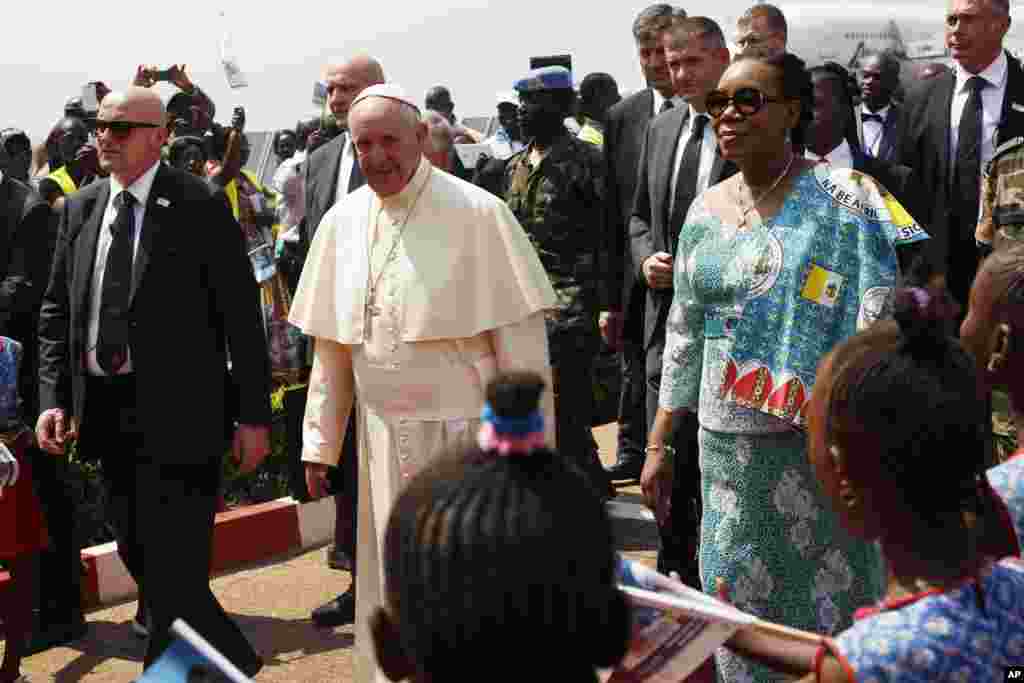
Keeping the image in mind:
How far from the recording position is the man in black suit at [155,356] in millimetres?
5863

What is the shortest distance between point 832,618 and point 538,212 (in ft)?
13.0

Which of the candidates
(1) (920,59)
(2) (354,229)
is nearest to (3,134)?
(2) (354,229)

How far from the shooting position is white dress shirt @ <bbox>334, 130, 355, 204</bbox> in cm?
682

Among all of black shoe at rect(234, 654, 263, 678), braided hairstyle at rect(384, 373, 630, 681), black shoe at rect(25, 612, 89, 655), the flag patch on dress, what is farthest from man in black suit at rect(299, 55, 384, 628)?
braided hairstyle at rect(384, 373, 630, 681)

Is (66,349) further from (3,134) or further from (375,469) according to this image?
(3,134)

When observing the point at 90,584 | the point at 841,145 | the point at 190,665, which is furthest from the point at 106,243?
the point at 190,665

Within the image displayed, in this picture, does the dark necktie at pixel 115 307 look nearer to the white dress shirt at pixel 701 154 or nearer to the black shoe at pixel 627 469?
the white dress shirt at pixel 701 154

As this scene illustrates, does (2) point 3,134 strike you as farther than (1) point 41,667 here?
Yes

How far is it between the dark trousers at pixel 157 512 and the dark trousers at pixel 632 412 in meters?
3.02

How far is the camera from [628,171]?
761 cm

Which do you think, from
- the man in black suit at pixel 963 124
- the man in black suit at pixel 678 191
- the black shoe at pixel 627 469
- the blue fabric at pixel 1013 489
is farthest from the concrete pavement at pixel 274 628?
the blue fabric at pixel 1013 489

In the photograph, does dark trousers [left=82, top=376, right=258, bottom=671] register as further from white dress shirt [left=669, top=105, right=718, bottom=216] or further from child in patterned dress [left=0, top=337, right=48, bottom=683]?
white dress shirt [left=669, top=105, right=718, bottom=216]

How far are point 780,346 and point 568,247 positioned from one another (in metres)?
3.67

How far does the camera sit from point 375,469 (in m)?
5.28
